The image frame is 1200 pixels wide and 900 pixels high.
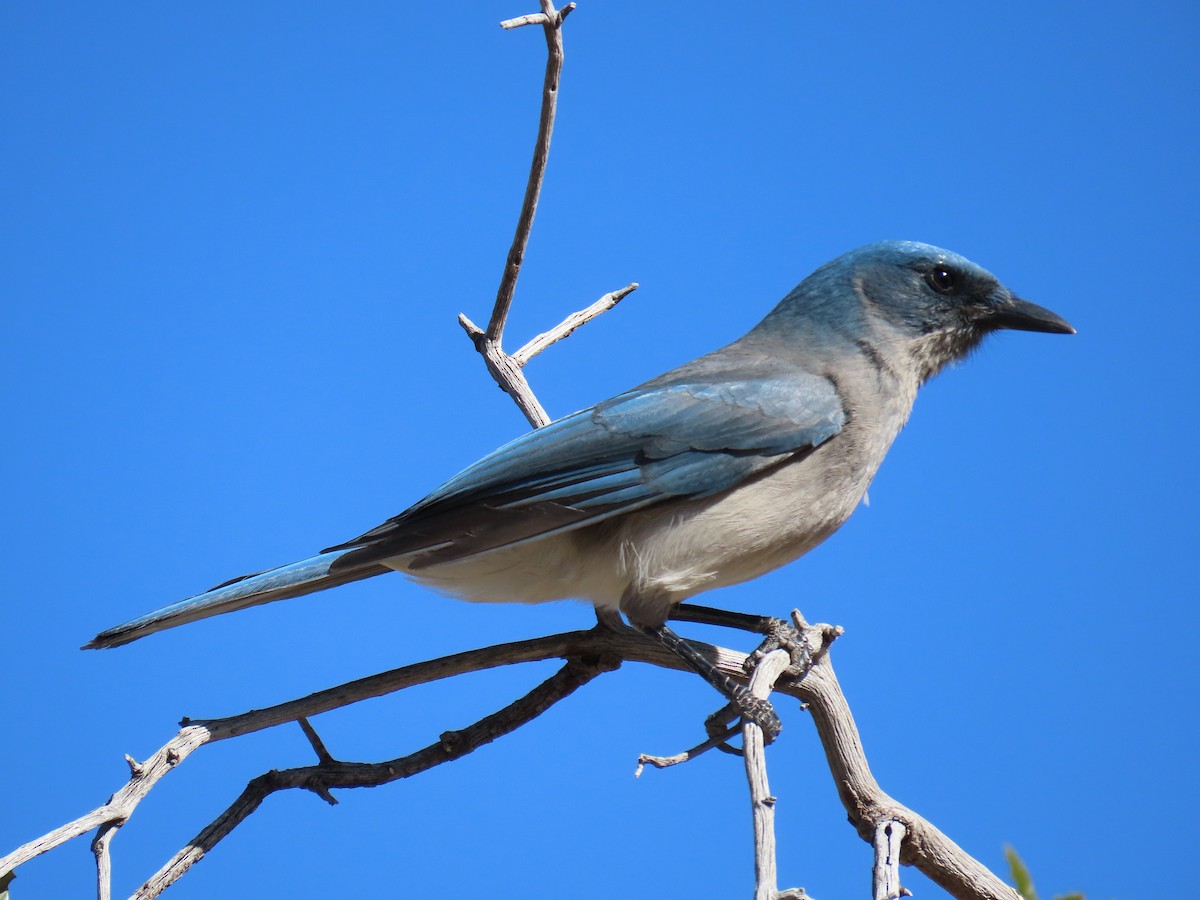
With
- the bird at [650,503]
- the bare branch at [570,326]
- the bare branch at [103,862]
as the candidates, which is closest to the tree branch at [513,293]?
the bare branch at [570,326]

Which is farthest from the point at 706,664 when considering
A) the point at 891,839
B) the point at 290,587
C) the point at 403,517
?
the point at 290,587

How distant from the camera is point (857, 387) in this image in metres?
3.62

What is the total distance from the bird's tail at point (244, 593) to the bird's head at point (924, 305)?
184 centimetres

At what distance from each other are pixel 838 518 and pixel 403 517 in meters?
1.35

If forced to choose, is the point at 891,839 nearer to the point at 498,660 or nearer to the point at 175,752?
the point at 498,660

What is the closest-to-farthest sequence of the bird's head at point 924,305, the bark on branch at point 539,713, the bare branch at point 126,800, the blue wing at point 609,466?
1. the bare branch at point 126,800
2. the bark on branch at point 539,713
3. the blue wing at point 609,466
4. the bird's head at point 924,305

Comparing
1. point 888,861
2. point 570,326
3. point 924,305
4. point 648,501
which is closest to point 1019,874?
point 888,861

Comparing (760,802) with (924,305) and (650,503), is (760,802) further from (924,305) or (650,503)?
(924,305)

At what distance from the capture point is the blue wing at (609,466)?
329cm

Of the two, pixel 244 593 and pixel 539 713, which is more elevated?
pixel 244 593

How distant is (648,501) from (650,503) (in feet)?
0.09

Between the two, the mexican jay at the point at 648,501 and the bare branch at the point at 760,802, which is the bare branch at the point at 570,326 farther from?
the bare branch at the point at 760,802

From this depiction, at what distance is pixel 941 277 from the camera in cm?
385

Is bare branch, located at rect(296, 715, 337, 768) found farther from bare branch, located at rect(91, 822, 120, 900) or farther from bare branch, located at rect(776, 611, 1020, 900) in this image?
bare branch, located at rect(776, 611, 1020, 900)
